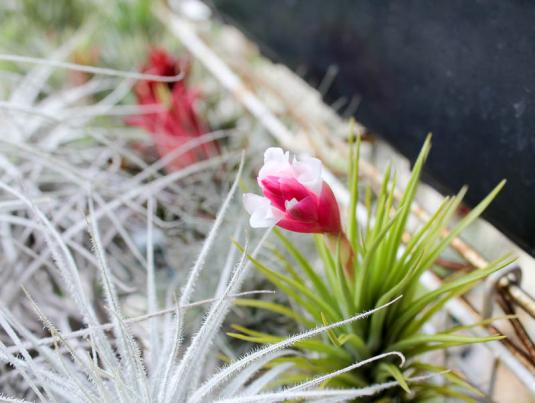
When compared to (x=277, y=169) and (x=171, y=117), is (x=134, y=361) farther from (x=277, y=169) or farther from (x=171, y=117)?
(x=171, y=117)

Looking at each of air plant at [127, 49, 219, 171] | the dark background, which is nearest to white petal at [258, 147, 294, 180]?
the dark background

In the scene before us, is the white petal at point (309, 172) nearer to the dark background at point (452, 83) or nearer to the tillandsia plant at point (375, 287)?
the tillandsia plant at point (375, 287)

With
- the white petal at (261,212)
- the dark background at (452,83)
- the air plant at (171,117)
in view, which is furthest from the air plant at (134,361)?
the air plant at (171,117)

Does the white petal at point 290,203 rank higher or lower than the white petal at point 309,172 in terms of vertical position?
lower

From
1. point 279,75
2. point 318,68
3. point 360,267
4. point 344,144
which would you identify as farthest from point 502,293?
point 279,75

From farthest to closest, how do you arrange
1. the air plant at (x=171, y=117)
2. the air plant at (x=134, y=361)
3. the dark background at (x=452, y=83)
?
the air plant at (x=171, y=117)
the dark background at (x=452, y=83)
the air plant at (x=134, y=361)

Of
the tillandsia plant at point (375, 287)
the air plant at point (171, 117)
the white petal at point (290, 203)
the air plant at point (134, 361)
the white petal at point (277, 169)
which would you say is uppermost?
the white petal at point (277, 169)

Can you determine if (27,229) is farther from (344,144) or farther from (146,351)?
(344,144)
